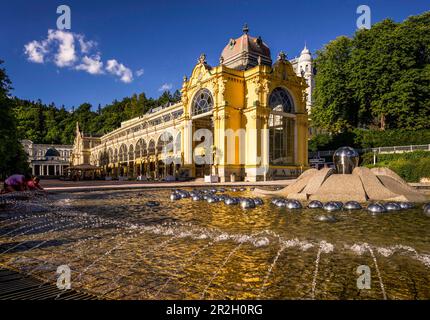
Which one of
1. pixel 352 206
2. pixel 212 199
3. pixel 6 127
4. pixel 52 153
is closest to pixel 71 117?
pixel 52 153

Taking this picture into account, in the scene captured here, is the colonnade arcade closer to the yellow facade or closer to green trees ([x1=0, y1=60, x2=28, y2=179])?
the yellow facade

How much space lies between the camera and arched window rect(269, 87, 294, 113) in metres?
44.2

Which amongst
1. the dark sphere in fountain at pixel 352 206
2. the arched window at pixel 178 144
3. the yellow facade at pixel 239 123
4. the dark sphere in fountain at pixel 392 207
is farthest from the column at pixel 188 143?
the dark sphere in fountain at pixel 392 207

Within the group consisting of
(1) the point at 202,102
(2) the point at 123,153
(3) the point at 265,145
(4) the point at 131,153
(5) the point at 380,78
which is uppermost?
(5) the point at 380,78

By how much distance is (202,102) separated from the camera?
149ft

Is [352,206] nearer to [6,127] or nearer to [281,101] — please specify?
[6,127]

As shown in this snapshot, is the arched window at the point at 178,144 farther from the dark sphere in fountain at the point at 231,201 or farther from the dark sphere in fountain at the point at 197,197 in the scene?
the dark sphere in fountain at the point at 231,201

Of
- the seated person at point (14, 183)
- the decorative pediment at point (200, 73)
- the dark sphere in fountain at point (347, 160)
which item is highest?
the decorative pediment at point (200, 73)

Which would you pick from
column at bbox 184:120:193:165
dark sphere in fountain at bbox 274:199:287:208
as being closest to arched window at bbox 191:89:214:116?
column at bbox 184:120:193:165

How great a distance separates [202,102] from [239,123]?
6736 mm

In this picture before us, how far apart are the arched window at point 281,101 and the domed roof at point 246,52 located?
6.10 metres

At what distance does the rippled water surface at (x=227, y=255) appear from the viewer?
13.9ft
